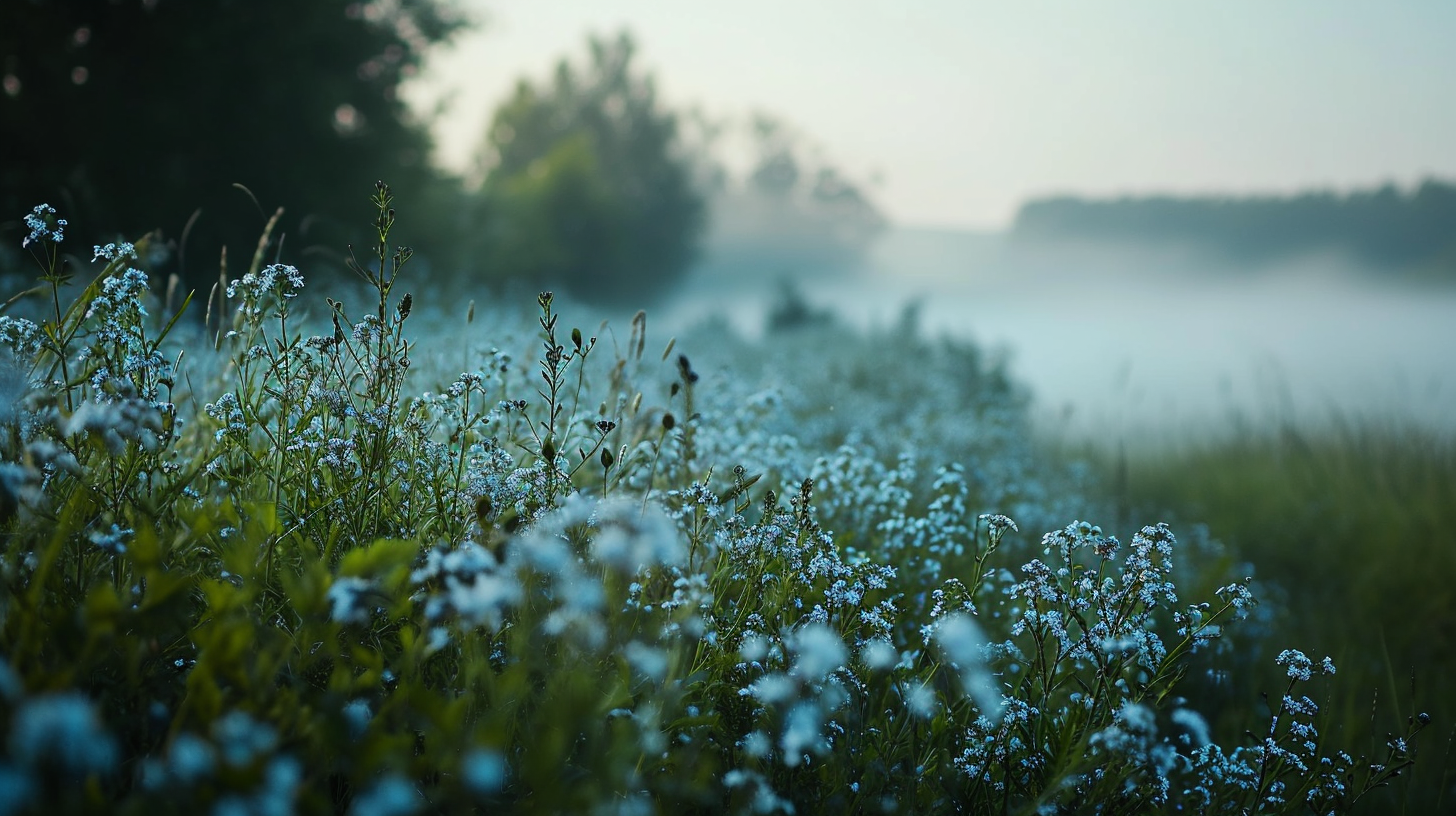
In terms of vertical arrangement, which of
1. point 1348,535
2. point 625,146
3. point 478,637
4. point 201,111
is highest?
point 625,146

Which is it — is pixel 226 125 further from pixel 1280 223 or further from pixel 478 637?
pixel 1280 223

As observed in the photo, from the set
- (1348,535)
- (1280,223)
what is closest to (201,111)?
(1348,535)

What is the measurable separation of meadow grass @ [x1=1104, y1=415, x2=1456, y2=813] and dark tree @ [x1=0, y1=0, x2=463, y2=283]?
33.5 ft

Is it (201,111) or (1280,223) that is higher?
(1280,223)

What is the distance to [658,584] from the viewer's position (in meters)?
2.62

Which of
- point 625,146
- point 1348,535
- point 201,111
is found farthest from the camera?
point 625,146

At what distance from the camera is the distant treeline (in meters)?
25.1

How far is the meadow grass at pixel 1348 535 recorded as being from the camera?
4.75m

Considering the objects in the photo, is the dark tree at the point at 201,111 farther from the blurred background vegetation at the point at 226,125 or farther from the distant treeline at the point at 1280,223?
the distant treeline at the point at 1280,223

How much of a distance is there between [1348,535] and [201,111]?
13.5 m

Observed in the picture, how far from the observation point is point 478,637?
1852 mm

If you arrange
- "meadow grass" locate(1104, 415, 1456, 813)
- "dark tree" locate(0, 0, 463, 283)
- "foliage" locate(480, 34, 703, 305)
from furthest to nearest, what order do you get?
1. "foliage" locate(480, 34, 703, 305)
2. "dark tree" locate(0, 0, 463, 283)
3. "meadow grass" locate(1104, 415, 1456, 813)

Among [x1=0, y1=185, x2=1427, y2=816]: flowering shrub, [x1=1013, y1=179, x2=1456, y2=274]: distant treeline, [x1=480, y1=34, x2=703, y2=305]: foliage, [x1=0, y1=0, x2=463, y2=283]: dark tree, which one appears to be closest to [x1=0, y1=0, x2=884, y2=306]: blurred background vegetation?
[x1=0, y1=0, x2=463, y2=283]: dark tree

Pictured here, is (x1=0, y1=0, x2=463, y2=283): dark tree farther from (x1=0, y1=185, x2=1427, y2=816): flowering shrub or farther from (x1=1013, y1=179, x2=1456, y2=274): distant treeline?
Result: (x1=1013, y1=179, x2=1456, y2=274): distant treeline
